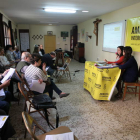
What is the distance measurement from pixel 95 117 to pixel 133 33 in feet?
Result: 9.89

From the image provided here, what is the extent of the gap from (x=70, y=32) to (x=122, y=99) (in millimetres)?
8740

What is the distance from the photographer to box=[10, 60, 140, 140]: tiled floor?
7.11 feet

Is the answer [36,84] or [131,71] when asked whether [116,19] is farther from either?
[36,84]

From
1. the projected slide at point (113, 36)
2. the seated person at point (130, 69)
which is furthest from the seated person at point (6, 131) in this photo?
the projected slide at point (113, 36)

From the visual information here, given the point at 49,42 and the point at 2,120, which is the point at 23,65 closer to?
the point at 2,120

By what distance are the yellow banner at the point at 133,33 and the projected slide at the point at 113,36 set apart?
0.29 metres

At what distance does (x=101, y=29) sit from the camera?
21.5ft

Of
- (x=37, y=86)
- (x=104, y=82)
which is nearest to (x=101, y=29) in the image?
(x=104, y=82)

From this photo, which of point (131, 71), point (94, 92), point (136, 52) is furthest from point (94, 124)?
point (136, 52)

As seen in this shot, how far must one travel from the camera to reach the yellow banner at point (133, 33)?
4.13 m

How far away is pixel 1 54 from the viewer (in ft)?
13.4

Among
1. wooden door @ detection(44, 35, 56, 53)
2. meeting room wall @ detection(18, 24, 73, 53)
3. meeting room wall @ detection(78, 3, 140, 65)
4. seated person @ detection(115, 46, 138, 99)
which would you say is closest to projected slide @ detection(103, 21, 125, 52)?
meeting room wall @ detection(78, 3, 140, 65)

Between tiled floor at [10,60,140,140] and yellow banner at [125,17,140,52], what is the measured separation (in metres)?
1.61

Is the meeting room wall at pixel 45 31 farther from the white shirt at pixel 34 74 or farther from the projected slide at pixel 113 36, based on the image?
the white shirt at pixel 34 74
